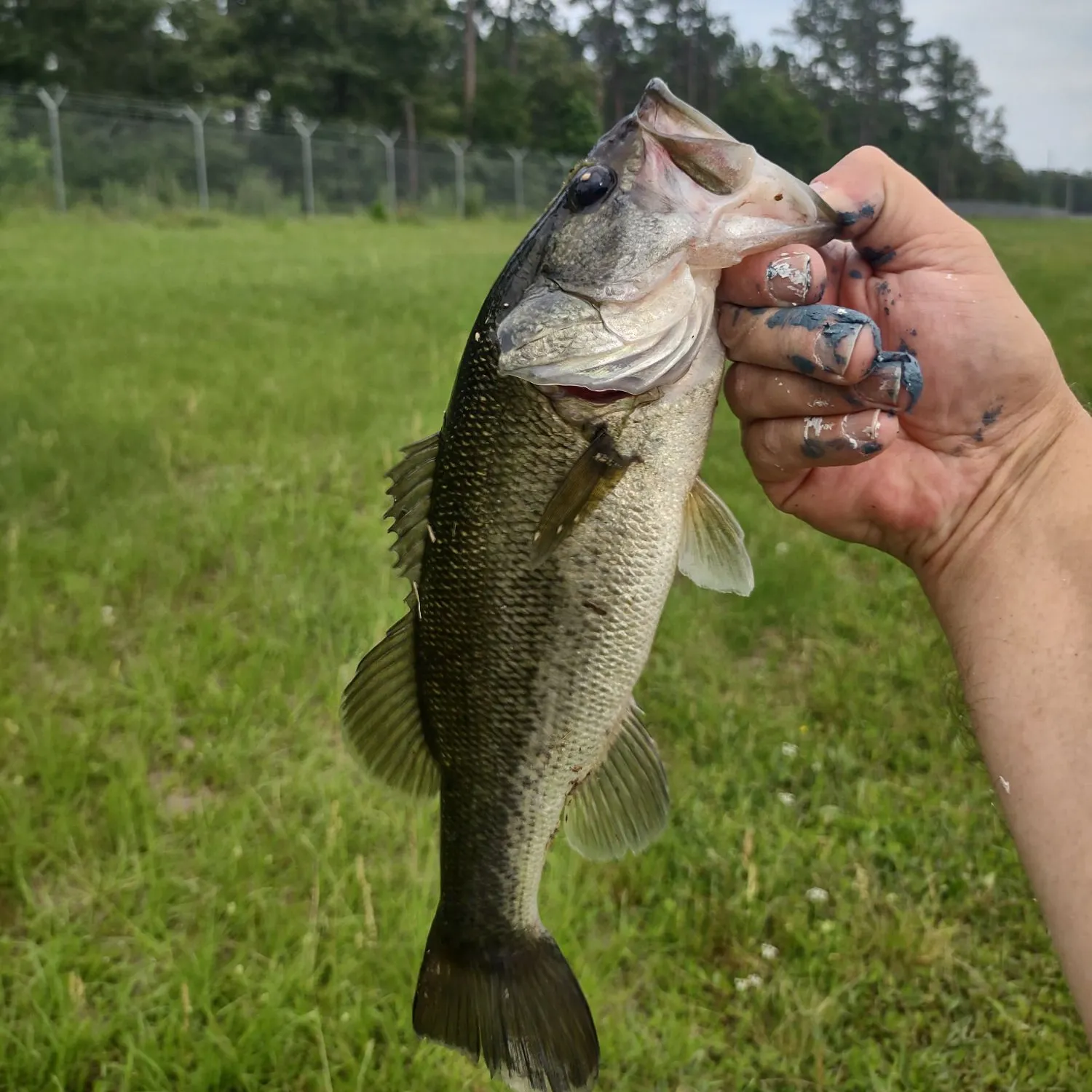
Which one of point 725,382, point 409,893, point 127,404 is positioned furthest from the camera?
point 127,404

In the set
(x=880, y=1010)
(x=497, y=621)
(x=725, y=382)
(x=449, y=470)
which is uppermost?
(x=725, y=382)

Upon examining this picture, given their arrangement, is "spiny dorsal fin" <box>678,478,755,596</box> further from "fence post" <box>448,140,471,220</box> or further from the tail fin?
"fence post" <box>448,140,471,220</box>

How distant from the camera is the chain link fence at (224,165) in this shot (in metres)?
19.0

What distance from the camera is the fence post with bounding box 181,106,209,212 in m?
21.5

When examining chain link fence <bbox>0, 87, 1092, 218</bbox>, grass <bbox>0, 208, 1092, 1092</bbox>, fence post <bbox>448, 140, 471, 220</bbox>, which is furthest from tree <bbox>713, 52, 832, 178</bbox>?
grass <bbox>0, 208, 1092, 1092</bbox>

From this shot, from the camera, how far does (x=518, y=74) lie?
45.8 metres

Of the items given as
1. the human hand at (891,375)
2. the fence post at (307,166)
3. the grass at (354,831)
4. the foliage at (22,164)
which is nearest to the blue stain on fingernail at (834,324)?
the human hand at (891,375)

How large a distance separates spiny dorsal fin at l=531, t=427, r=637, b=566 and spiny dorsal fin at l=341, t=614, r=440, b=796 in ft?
1.08

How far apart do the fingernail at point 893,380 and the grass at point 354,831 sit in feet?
3.88

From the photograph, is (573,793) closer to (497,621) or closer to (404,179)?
(497,621)

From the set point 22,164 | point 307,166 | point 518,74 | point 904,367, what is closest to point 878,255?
point 904,367

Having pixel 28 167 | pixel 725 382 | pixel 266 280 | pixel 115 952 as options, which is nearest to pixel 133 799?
pixel 115 952

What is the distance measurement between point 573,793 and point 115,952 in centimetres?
126

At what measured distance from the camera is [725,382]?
1.73m
